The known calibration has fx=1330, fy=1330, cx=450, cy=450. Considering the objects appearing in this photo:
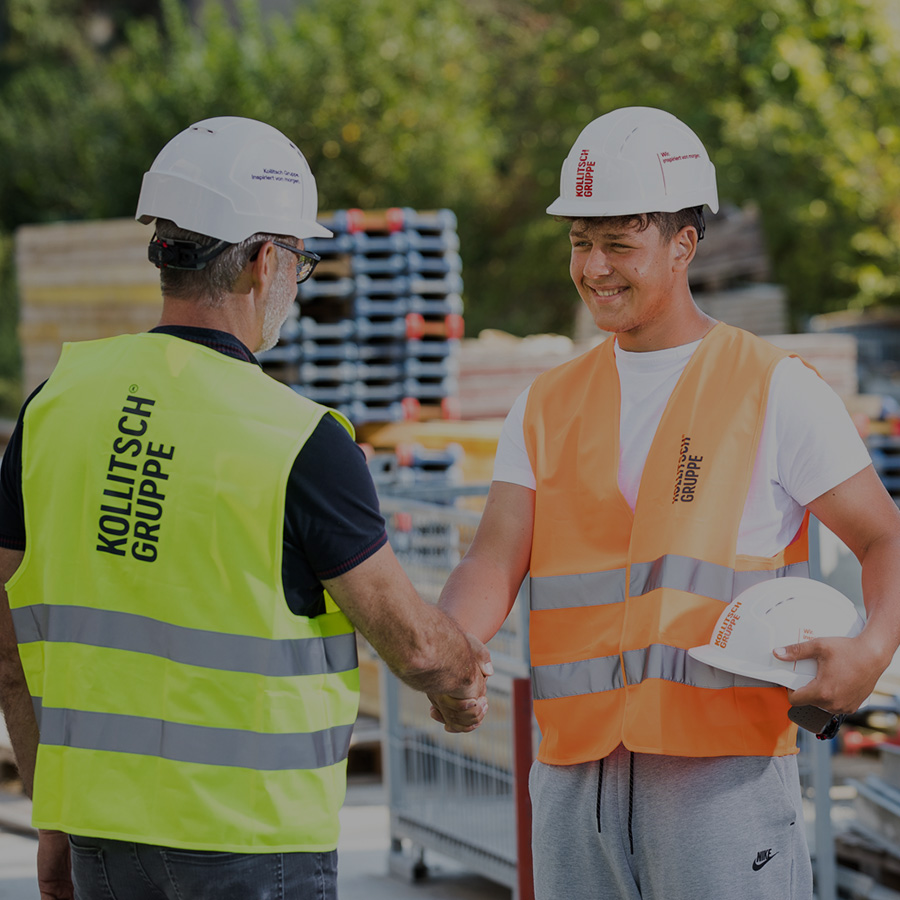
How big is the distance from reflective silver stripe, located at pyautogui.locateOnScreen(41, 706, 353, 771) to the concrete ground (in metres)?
3.32

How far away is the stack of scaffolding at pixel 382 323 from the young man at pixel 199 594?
6.75m

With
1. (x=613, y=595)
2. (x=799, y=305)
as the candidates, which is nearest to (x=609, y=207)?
(x=613, y=595)

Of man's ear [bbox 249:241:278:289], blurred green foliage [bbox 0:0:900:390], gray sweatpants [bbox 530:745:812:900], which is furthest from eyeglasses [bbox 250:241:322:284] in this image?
blurred green foliage [bbox 0:0:900:390]

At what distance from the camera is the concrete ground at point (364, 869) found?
5.48 meters

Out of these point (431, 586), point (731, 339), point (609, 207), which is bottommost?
point (431, 586)

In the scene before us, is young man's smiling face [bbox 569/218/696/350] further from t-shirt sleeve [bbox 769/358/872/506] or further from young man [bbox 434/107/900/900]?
t-shirt sleeve [bbox 769/358/872/506]

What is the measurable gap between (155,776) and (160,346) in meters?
0.76

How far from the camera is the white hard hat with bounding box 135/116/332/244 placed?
8.02 feet

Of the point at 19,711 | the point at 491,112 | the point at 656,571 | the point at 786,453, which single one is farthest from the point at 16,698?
the point at 491,112

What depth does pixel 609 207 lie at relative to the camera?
271 centimetres

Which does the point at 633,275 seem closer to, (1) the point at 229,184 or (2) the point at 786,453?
(2) the point at 786,453

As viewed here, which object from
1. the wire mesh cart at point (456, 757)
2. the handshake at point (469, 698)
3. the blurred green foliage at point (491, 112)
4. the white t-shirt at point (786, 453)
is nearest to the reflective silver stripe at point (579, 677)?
the handshake at point (469, 698)

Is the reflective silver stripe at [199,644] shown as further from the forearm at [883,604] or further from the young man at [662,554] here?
the forearm at [883,604]

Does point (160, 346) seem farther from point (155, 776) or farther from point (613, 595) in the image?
point (613, 595)
